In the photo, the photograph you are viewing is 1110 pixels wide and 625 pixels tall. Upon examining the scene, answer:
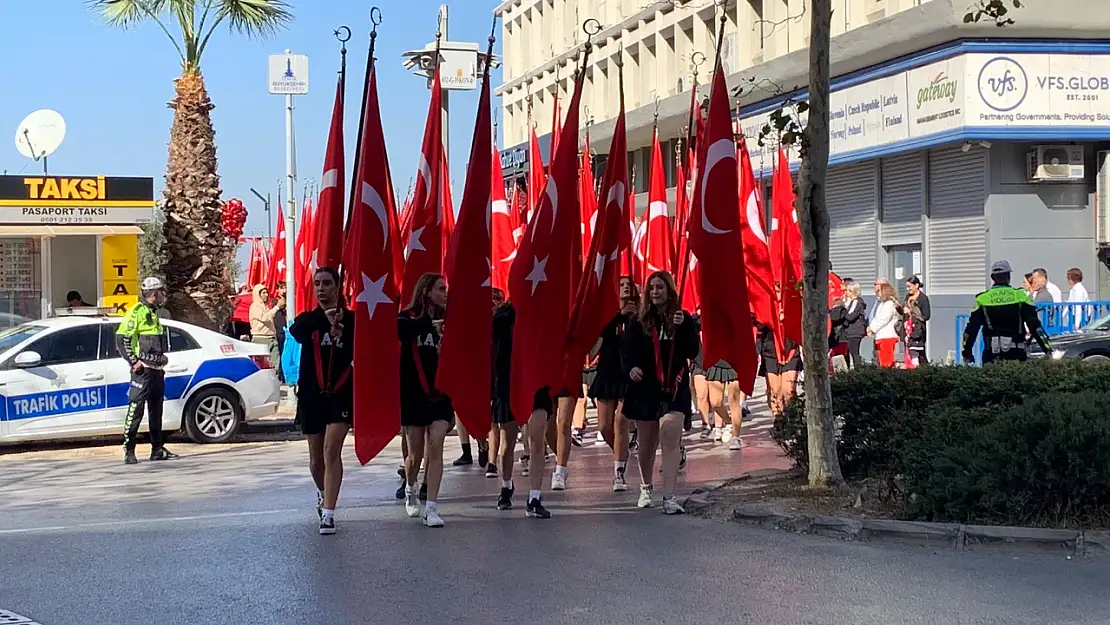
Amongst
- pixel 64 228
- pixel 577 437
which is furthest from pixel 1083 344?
pixel 64 228

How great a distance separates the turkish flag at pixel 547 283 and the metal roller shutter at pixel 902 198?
50.4 ft

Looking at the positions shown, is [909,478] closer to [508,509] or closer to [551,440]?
[508,509]

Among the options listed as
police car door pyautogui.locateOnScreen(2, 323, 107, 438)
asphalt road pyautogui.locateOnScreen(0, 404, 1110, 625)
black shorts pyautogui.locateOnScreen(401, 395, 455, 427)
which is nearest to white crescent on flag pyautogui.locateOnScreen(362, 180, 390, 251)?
black shorts pyautogui.locateOnScreen(401, 395, 455, 427)

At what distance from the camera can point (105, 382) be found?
1520 centimetres

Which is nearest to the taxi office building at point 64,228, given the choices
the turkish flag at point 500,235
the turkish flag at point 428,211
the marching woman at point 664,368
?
the turkish flag at point 500,235

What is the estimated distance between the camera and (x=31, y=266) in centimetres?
2266

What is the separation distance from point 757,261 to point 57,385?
25.4 ft

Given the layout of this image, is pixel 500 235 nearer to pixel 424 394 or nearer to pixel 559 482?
pixel 559 482

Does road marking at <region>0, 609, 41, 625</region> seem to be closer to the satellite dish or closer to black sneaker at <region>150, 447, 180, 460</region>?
black sneaker at <region>150, 447, 180, 460</region>

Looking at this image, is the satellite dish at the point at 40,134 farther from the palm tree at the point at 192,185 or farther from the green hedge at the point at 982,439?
the green hedge at the point at 982,439

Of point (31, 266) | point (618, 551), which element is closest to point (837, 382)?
point (618, 551)

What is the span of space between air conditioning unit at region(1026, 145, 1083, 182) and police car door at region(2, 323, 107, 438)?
15.2 metres

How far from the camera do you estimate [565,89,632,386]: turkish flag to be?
10773 mm

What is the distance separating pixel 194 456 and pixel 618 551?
7.89 meters
